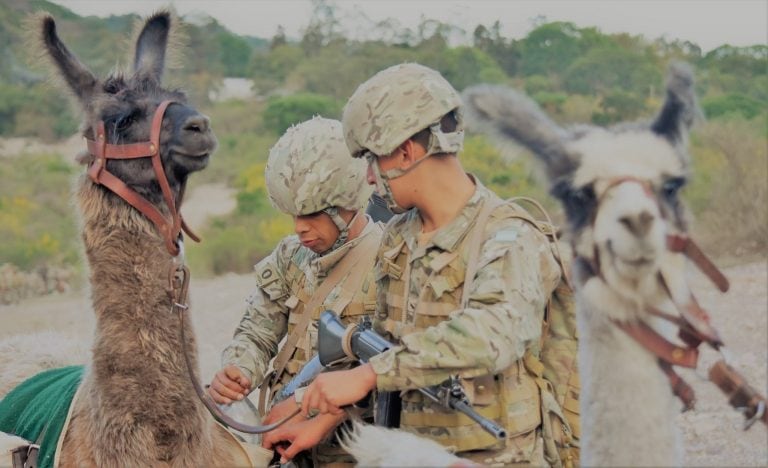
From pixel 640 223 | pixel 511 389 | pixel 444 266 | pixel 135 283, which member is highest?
pixel 640 223

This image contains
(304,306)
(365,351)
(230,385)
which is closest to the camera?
(365,351)

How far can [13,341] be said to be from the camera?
606 cm

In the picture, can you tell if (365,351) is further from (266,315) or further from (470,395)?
(266,315)

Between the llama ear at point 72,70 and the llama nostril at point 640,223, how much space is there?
8.52 ft

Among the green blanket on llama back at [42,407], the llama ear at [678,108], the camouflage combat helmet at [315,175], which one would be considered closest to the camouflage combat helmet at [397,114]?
the llama ear at [678,108]

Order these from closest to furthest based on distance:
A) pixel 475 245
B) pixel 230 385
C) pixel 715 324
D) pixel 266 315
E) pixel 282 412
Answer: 1. pixel 475 245
2. pixel 282 412
3. pixel 230 385
4. pixel 266 315
5. pixel 715 324

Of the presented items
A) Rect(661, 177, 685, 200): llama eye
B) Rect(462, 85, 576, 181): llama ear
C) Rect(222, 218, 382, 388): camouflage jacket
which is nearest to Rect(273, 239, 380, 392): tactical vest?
Rect(222, 218, 382, 388): camouflage jacket

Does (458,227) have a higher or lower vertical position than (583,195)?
lower

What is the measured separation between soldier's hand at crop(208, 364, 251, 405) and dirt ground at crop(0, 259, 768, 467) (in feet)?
2.04

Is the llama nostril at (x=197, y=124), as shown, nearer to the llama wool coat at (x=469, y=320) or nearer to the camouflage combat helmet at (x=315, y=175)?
the camouflage combat helmet at (x=315, y=175)

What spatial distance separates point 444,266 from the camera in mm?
3449

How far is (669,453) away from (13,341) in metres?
4.30

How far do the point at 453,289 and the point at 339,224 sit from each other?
122 centimetres

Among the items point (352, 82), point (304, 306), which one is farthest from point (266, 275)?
point (352, 82)
